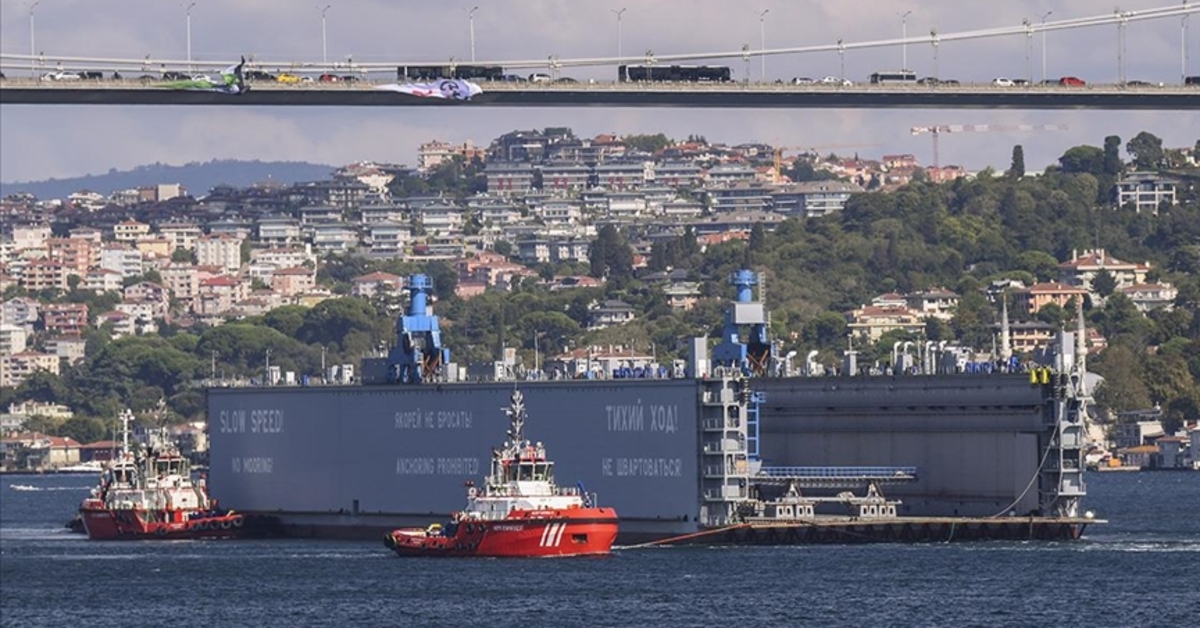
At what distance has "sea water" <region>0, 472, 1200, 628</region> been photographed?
65.0 metres

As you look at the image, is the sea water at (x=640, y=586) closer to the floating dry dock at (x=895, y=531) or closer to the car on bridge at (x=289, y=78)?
the floating dry dock at (x=895, y=531)

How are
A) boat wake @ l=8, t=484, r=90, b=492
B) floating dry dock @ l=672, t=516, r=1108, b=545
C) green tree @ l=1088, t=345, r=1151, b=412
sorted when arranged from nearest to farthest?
floating dry dock @ l=672, t=516, r=1108, b=545 < boat wake @ l=8, t=484, r=90, b=492 < green tree @ l=1088, t=345, r=1151, b=412

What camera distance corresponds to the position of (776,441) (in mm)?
92250

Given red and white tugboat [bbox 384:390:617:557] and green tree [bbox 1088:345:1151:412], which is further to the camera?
green tree [bbox 1088:345:1151:412]

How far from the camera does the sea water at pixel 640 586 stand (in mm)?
65000

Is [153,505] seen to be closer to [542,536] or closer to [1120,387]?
[542,536]

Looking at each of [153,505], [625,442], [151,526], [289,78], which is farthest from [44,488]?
[625,442]

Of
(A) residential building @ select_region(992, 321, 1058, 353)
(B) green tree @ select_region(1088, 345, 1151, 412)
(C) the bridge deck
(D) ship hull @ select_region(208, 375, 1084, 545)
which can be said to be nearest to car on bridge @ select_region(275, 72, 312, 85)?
(C) the bridge deck

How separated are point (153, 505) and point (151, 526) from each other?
1.38m

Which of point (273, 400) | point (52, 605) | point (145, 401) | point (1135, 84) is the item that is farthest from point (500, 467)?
point (145, 401)

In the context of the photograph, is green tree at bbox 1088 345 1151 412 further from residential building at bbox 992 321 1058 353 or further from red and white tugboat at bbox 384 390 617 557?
red and white tugboat at bbox 384 390 617 557

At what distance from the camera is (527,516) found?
78875mm

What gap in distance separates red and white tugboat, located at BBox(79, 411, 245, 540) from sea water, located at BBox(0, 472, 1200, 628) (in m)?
7.56

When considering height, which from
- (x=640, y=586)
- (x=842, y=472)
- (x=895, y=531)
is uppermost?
(x=842, y=472)
